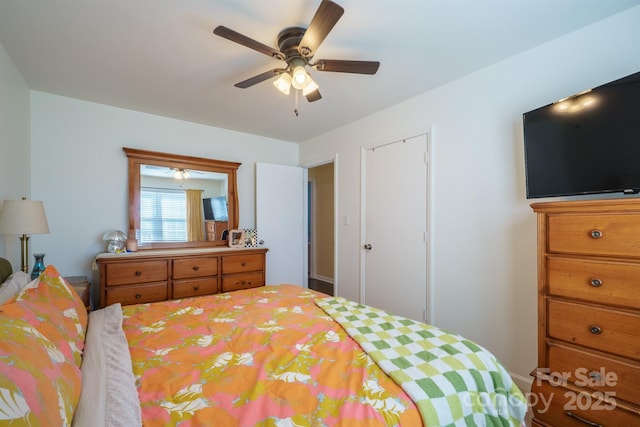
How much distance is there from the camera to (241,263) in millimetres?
3262

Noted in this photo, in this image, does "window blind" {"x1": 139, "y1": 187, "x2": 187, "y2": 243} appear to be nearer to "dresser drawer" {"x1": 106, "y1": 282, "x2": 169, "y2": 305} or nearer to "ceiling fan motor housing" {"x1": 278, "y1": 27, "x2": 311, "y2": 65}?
"dresser drawer" {"x1": 106, "y1": 282, "x2": 169, "y2": 305}

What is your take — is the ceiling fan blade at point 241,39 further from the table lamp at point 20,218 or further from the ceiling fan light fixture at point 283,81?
the table lamp at point 20,218

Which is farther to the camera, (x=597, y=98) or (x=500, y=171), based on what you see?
(x=500, y=171)

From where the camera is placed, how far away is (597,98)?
4.80 ft

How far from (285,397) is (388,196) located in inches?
91.9

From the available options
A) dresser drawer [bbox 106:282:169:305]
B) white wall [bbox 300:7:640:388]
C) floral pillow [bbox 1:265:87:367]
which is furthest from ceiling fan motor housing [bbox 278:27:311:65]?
dresser drawer [bbox 106:282:169:305]

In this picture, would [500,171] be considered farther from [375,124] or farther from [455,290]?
[375,124]

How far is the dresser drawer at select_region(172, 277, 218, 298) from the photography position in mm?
2842

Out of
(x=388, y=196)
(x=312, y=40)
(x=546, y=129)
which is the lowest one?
(x=388, y=196)

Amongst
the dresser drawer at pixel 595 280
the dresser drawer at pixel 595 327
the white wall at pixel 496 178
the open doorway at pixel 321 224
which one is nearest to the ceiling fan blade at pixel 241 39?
the white wall at pixel 496 178

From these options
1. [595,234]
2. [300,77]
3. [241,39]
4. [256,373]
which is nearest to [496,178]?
[595,234]

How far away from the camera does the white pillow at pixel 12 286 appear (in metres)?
1.15

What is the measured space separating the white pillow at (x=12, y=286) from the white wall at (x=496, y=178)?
2699 mm

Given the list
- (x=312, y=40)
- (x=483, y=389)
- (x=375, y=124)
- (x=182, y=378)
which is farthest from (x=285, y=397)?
(x=375, y=124)
